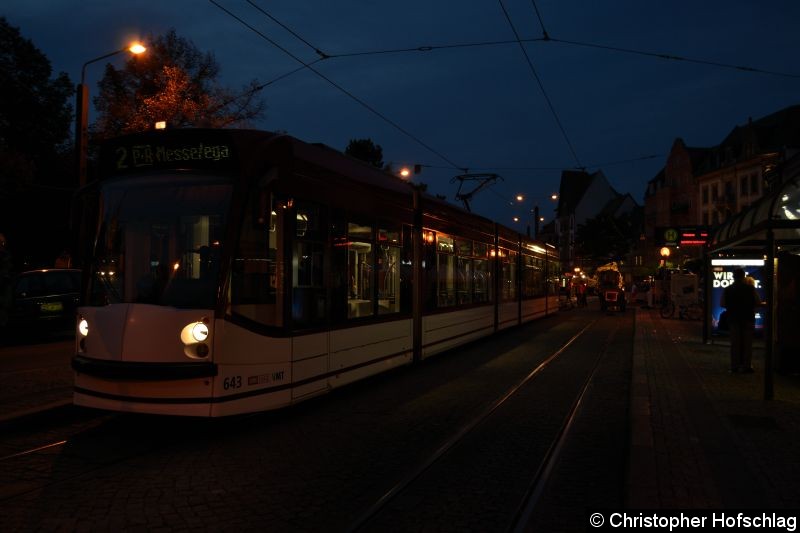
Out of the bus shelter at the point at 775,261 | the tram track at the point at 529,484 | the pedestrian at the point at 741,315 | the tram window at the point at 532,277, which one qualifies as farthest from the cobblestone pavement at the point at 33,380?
the tram window at the point at 532,277

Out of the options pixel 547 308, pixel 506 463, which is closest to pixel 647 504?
pixel 506 463

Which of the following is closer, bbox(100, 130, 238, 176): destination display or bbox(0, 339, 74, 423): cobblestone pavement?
bbox(100, 130, 238, 176): destination display

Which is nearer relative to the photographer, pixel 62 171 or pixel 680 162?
pixel 62 171

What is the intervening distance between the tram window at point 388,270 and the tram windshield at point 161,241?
11.6 feet

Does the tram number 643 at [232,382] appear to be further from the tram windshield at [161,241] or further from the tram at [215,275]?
the tram windshield at [161,241]

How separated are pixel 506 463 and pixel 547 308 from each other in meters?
22.2

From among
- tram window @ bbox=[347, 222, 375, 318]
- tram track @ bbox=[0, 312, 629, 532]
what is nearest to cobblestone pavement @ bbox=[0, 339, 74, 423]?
tram track @ bbox=[0, 312, 629, 532]

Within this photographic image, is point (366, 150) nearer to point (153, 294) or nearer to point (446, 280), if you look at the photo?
point (446, 280)

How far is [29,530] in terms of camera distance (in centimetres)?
441

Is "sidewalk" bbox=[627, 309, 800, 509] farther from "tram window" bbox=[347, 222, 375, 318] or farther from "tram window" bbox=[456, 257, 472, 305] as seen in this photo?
"tram window" bbox=[456, 257, 472, 305]

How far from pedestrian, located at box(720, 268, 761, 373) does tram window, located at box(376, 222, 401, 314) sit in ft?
17.8

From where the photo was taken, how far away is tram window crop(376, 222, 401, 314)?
9914 mm

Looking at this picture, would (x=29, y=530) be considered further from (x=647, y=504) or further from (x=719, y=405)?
(x=719, y=405)

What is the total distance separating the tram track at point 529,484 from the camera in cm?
464
